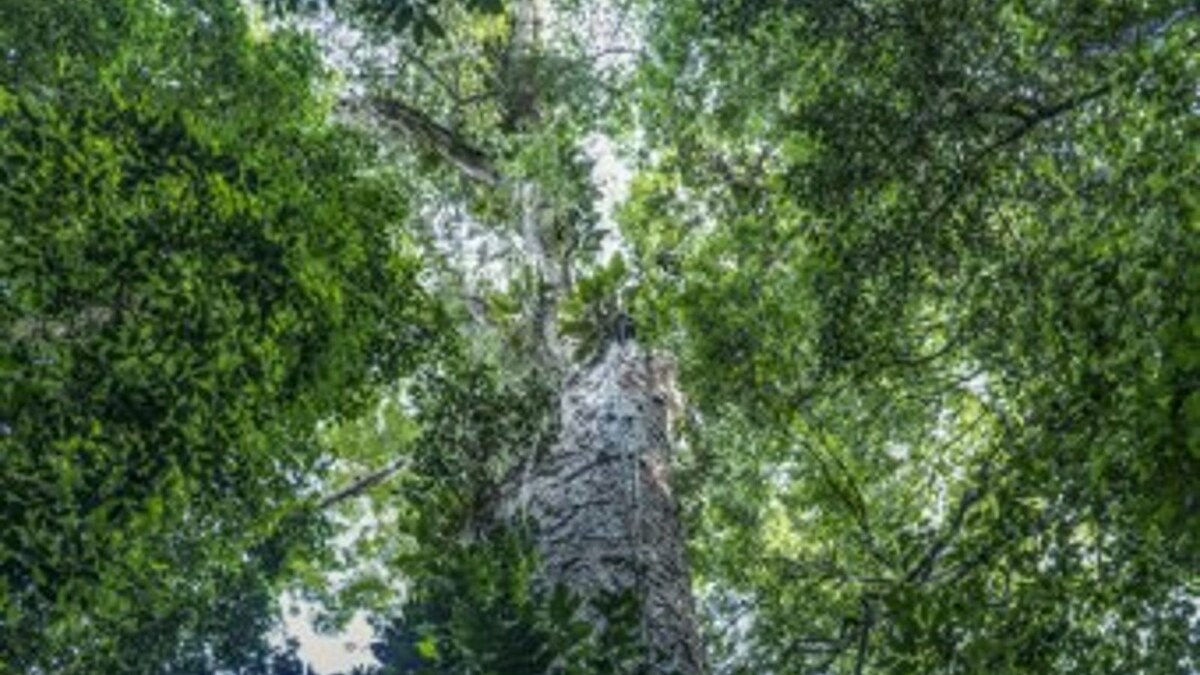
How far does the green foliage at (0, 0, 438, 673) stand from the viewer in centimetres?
568

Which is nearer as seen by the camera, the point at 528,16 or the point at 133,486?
the point at 133,486

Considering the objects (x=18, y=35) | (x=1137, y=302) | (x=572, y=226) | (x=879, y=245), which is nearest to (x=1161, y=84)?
(x=1137, y=302)

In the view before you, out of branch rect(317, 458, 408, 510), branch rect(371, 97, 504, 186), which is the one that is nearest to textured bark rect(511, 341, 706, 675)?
branch rect(317, 458, 408, 510)

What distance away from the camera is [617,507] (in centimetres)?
666

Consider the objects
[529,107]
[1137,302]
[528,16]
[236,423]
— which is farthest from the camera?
[528,16]

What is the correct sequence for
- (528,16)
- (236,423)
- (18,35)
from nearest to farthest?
(236,423)
(18,35)
(528,16)

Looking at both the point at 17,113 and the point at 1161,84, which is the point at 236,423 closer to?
the point at 17,113

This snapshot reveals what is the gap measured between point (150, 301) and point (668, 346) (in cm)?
460

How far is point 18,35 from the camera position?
6.98 meters

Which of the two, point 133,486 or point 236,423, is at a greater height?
point 236,423

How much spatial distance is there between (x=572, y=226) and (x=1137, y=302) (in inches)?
321

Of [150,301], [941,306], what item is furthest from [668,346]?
[150,301]

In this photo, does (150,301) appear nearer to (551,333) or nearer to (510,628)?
(510,628)

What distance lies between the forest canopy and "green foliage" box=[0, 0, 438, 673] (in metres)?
0.02
